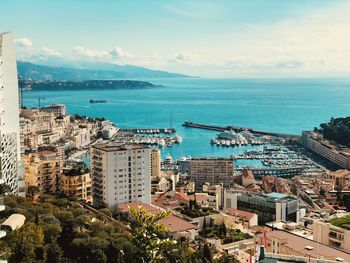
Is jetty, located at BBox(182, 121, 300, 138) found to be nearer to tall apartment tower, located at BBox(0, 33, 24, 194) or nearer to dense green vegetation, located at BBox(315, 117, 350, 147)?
dense green vegetation, located at BBox(315, 117, 350, 147)

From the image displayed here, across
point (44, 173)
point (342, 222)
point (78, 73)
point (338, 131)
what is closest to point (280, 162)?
point (338, 131)

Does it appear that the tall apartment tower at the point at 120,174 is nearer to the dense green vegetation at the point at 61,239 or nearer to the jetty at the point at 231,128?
the dense green vegetation at the point at 61,239

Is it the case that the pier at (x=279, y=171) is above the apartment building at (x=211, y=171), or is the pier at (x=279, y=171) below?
below

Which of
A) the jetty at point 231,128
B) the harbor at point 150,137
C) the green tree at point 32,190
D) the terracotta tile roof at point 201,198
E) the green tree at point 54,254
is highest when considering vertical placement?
the green tree at point 54,254

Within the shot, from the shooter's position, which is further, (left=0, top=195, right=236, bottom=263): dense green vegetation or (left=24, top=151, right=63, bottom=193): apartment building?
(left=24, top=151, right=63, bottom=193): apartment building

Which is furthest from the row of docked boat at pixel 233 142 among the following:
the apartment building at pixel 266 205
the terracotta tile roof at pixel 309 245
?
the terracotta tile roof at pixel 309 245

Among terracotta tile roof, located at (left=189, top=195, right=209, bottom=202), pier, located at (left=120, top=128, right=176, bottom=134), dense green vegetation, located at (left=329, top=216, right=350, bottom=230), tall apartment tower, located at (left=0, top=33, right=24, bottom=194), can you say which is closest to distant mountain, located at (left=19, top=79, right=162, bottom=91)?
pier, located at (left=120, top=128, right=176, bottom=134)
